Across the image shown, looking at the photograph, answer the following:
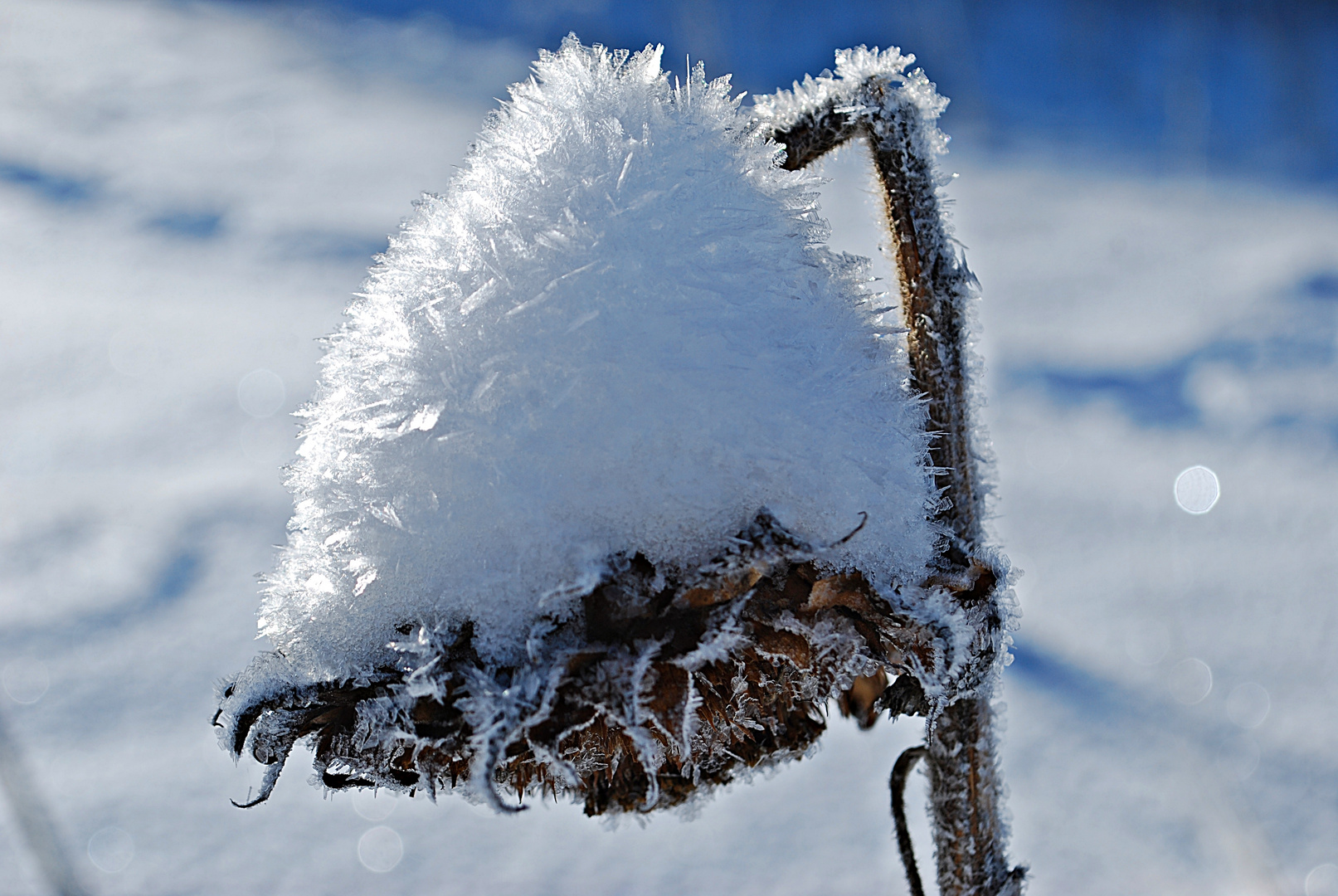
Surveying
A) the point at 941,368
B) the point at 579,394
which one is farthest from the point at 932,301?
the point at 579,394

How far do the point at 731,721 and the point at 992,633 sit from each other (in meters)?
0.11

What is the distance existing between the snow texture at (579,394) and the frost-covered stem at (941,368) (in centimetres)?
6

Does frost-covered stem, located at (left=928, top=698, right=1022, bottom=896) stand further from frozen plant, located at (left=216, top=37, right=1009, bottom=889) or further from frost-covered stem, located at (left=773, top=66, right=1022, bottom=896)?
frozen plant, located at (left=216, top=37, right=1009, bottom=889)

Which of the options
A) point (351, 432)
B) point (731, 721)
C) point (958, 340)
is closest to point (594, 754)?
point (731, 721)

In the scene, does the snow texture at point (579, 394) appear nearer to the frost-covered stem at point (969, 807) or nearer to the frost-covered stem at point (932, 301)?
the frost-covered stem at point (932, 301)

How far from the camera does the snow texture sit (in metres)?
0.29

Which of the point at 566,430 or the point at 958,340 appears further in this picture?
the point at 958,340

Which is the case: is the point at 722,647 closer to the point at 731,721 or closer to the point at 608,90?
the point at 731,721

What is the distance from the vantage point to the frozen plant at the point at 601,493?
29 cm

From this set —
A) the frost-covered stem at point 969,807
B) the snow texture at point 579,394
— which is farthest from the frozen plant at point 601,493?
the frost-covered stem at point 969,807

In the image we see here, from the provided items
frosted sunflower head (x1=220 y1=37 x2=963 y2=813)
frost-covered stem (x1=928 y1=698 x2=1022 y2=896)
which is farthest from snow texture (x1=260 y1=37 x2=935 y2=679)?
frost-covered stem (x1=928 y1=698 x2=1022 y2=896)

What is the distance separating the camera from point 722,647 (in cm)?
28

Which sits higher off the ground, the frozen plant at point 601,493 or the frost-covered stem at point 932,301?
the frost-covered stem at point 932,301

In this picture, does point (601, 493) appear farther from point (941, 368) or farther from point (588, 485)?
point (941, 368)
